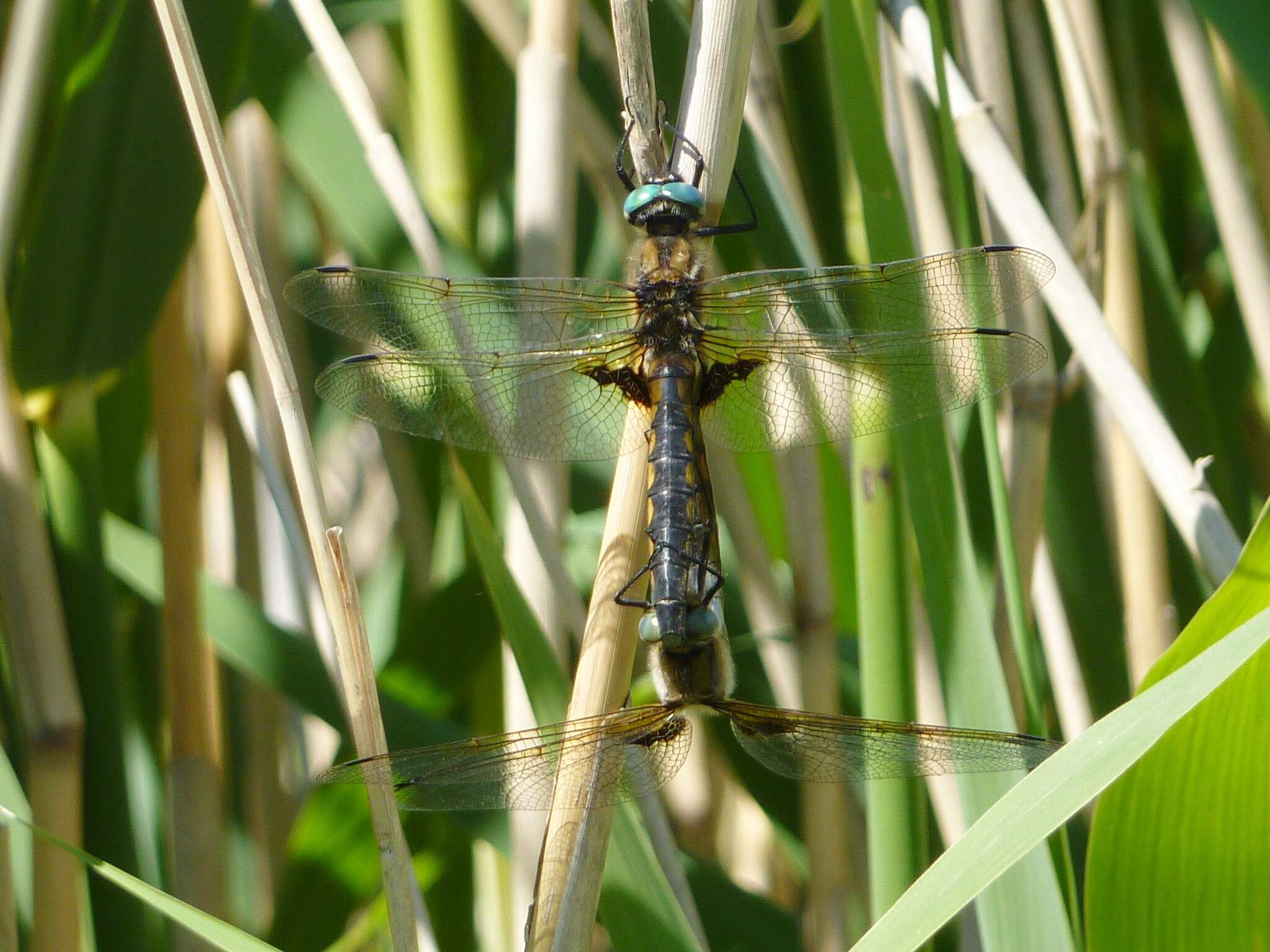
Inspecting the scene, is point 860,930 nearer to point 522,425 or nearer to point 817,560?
point 817,560

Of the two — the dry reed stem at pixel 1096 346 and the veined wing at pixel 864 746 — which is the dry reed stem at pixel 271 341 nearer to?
the veined wing at pixel 864 746

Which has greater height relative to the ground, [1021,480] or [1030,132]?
[1030,132]

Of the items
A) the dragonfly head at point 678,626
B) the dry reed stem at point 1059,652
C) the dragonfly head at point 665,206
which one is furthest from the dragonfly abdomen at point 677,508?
the dry reed stem at point 1059,652

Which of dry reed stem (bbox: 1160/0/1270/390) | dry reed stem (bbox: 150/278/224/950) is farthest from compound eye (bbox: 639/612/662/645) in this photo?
dry reed stem (bbox: 1160/0/1270/390)

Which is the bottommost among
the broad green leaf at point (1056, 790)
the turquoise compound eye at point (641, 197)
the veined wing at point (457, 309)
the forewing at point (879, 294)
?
the broad green leaf at point (1056, 790)

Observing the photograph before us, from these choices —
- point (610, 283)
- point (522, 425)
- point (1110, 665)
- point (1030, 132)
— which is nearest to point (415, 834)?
point (522, 425)

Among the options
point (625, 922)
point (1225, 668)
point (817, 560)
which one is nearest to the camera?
point (1225, 668)
